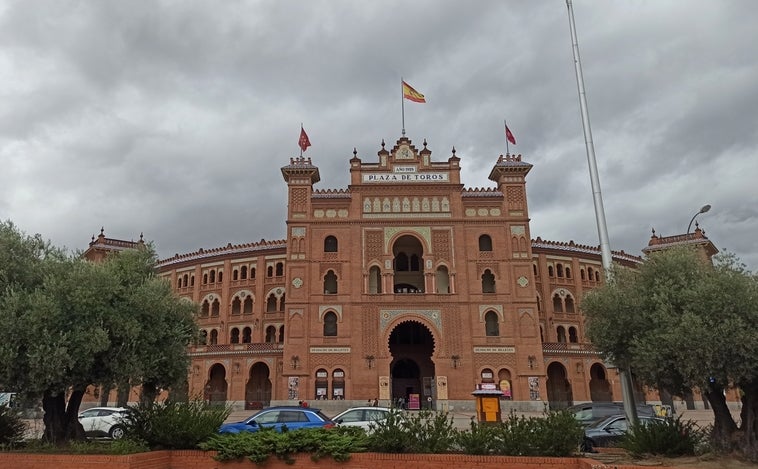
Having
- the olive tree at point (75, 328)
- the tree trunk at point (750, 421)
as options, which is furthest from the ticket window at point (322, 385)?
the tree trunk at point (750, 421)

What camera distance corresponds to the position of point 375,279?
146 ft

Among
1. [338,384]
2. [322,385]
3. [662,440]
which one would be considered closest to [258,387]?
[322,385]

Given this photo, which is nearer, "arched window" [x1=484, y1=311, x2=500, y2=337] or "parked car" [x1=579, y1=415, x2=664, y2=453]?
"parked car" [x1=579, y1=415, x2=664, y2=453]

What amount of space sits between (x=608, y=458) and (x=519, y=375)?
88.5ft

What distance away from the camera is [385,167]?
4562 centimetres

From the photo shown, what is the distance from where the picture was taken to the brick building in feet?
135

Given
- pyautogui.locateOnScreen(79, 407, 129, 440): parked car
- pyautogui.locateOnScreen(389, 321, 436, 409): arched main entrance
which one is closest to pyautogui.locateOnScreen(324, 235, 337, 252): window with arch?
pyautogui.locateOnScreen(389, 321, 436, 409): arched main entrance

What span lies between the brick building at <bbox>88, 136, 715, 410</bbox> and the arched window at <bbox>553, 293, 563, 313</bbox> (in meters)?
0.41

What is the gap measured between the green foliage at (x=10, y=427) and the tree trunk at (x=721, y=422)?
17.9 m

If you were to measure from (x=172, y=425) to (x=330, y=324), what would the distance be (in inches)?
1131

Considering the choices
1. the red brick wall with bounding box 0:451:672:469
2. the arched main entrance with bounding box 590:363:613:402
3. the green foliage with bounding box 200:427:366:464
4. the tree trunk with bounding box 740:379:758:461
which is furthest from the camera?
the arched main entrance with bounding box 590:363:613:402

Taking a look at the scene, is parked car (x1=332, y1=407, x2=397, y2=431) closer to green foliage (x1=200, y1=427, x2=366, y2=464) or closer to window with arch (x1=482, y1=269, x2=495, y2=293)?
green foliage (x1=200, y1=427, x2=366, y2=464)

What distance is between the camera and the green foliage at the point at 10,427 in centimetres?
1499

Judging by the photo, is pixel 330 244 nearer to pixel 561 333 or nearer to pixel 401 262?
pixel 401 262
